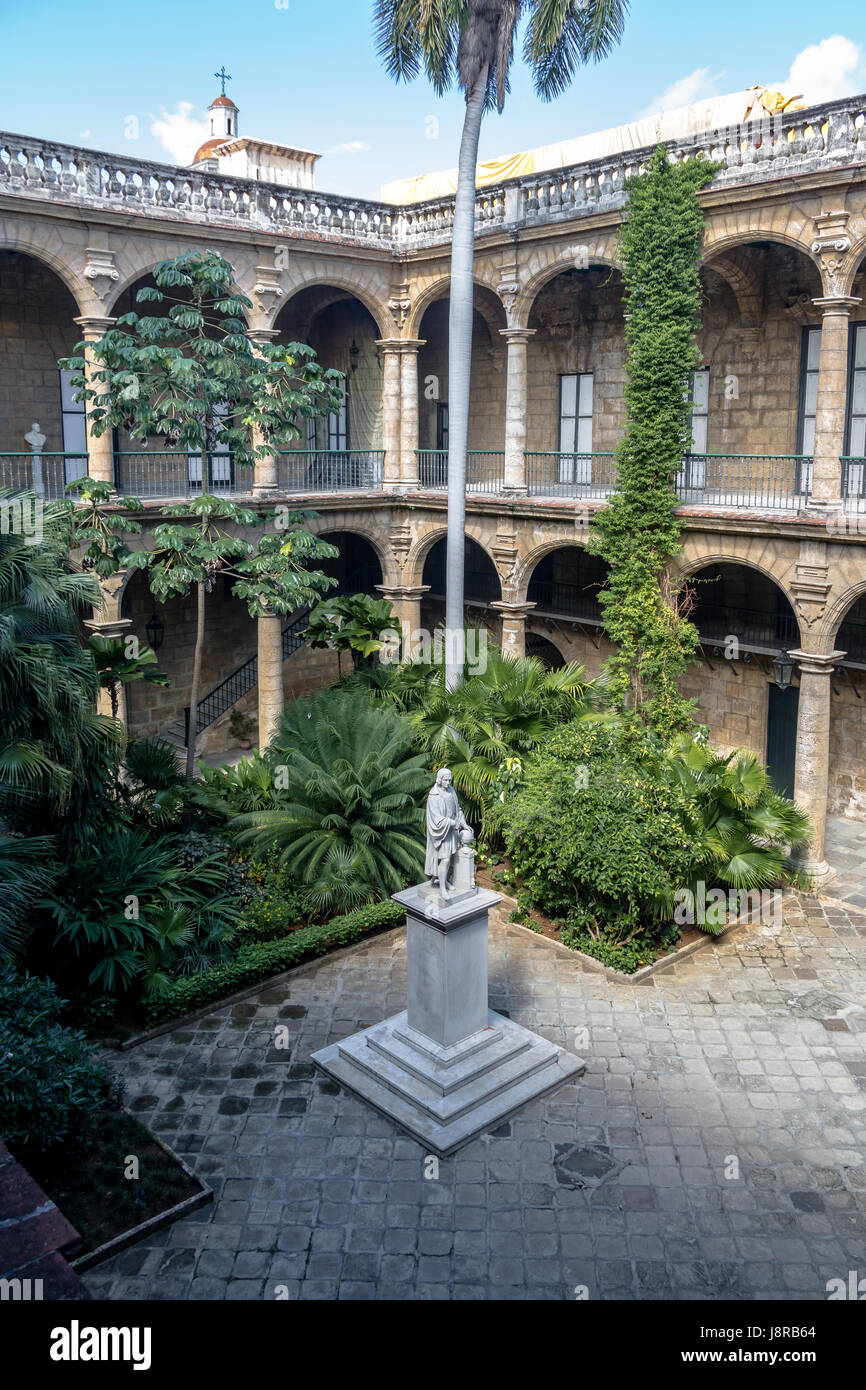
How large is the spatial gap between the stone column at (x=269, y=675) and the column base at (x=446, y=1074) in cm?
929

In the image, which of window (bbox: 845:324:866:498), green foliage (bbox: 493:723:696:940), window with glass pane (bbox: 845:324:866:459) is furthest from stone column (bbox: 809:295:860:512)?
green foliage (bbox: 493:723:696:940)

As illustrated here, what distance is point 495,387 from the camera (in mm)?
21422

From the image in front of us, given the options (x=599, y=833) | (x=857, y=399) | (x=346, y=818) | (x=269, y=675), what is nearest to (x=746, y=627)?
(x=857, y=399)

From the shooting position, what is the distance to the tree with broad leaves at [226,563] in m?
13.7

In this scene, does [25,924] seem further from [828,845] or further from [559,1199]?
[828,845]

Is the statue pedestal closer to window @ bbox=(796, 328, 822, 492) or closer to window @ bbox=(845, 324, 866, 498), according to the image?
window @ bbox=(845, 324, 866, 498)

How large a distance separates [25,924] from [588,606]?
13586 mm

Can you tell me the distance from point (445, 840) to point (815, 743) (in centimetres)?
775

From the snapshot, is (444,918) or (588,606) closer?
(444,918)

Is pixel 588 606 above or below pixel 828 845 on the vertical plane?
above

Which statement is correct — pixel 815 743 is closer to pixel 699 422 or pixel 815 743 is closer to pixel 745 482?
pixel 745 482

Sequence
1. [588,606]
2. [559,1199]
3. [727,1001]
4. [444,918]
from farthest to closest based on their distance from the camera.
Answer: [588,606]
[727,1001]
[444,918]
[559,1199]

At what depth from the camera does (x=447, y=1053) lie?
9148 millimetres
